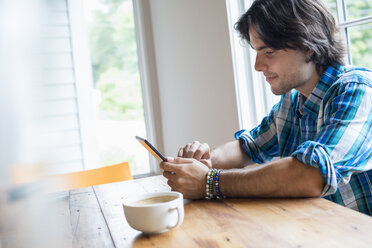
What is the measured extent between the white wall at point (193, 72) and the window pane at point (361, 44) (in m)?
0.67

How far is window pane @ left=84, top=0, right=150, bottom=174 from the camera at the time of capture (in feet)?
10.5

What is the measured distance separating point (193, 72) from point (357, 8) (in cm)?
124

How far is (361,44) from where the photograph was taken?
1.59 m

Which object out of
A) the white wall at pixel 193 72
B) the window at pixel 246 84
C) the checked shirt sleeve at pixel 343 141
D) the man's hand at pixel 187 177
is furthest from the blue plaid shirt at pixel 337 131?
the white wall at pixel 193 72

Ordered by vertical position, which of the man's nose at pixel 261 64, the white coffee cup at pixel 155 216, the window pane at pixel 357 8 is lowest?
the white coffee cup at pixel 155 216

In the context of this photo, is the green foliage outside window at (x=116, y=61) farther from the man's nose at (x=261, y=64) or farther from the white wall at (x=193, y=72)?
the man's nose at (x=261, y=64)

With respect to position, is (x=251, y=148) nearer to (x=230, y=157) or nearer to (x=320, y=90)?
(x=230, y=157)

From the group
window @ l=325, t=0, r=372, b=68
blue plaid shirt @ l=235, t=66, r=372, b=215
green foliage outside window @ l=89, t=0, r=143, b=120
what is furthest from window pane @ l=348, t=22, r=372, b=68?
green foliage outside window @ l=89, t=0, r=143, b=120

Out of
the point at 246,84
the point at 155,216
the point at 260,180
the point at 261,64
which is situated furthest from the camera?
the point at 246,84

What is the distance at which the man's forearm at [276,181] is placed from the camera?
0.88 m

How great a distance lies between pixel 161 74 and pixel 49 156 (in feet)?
9.84

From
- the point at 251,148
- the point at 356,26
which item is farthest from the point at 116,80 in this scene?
the point at 356,26

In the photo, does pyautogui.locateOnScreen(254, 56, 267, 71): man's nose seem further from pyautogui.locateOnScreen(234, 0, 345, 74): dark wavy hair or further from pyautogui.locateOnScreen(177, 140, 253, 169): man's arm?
pyautogui.locateOnScreen(177, 140, 253, 169): man's arm

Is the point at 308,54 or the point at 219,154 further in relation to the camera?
the point at 219,154
